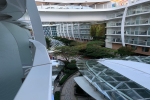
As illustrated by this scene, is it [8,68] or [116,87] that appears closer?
[8,68]

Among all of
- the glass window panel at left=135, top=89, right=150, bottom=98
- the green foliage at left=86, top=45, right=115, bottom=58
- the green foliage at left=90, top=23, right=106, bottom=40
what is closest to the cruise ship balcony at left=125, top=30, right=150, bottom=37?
the green foliage at left=86, top=45, right=115, bottom=58

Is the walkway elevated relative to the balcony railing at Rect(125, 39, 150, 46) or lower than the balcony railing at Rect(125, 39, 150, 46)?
lower

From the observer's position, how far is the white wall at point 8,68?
21.9ft

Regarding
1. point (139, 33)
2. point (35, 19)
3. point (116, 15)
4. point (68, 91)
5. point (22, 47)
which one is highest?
point (116, 15)

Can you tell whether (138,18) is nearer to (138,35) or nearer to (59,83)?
(138,35)

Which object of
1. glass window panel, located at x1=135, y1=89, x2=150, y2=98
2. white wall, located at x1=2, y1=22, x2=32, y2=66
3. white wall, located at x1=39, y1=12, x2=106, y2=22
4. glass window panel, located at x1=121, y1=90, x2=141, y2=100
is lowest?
glass window panel, located at x1=121, y1=90, x2=141, y2=100

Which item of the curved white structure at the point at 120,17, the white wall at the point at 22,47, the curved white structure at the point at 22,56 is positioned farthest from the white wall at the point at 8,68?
the curved white structure at the point at 120,17

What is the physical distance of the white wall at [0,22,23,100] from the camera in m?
6.69

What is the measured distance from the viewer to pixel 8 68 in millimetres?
7969

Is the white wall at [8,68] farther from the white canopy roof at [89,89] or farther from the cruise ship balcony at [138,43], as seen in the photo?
the cruise ship balcony at [138,43]

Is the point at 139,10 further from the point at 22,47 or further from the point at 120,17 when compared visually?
the point at 22,47

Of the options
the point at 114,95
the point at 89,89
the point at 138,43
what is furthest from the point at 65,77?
the point at 138,43

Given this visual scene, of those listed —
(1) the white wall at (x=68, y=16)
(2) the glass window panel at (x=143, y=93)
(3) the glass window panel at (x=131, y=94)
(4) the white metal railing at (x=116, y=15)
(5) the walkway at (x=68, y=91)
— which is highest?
(4) the white metal railing at (x=116, y=15)

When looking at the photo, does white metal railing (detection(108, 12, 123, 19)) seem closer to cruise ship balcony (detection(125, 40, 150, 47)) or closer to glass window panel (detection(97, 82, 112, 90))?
cruise ship balcony (detection(125, 40, 150, 47))
